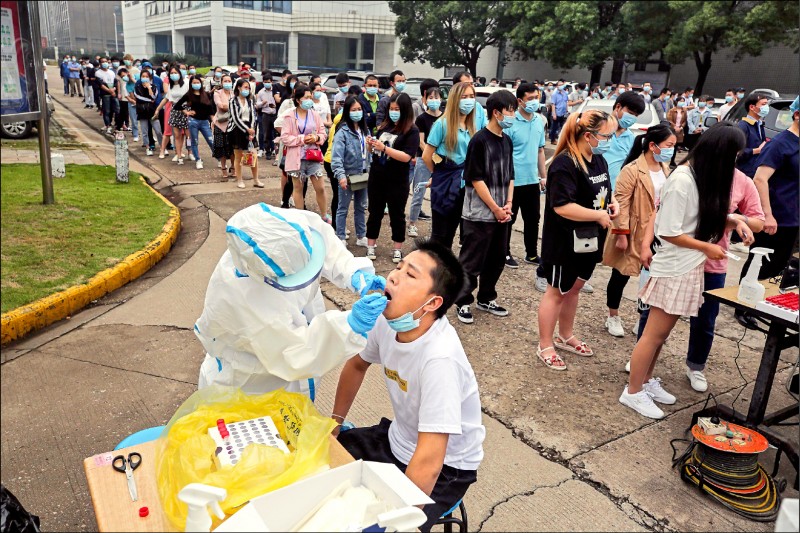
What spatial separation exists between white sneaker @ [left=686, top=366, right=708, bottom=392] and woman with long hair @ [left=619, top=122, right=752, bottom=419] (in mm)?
523

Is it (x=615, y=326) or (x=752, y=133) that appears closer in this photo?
(x=615, y=326)

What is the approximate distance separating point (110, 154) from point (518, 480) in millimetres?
11014

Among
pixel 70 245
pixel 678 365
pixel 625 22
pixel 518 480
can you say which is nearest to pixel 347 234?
pixel 70 245

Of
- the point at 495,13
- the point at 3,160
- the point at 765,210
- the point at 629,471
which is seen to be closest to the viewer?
the point at 3,160

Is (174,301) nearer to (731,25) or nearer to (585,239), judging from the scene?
(585,239)

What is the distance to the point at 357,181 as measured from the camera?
623 centimetres

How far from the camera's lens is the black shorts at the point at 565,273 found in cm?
399

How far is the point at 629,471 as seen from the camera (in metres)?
3.11

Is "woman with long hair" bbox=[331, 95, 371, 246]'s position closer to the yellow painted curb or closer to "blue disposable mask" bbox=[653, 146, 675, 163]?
the yellow painted curb

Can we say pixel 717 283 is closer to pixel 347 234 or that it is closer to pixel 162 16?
pixel 347 234

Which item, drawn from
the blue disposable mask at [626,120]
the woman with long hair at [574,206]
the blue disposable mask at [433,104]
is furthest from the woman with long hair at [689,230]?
the blue disposable mask at [433,104]

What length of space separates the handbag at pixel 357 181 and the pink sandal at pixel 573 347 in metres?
2.68

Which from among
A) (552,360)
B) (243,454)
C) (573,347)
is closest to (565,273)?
(552,360)

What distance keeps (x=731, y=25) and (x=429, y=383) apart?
2659 cm
